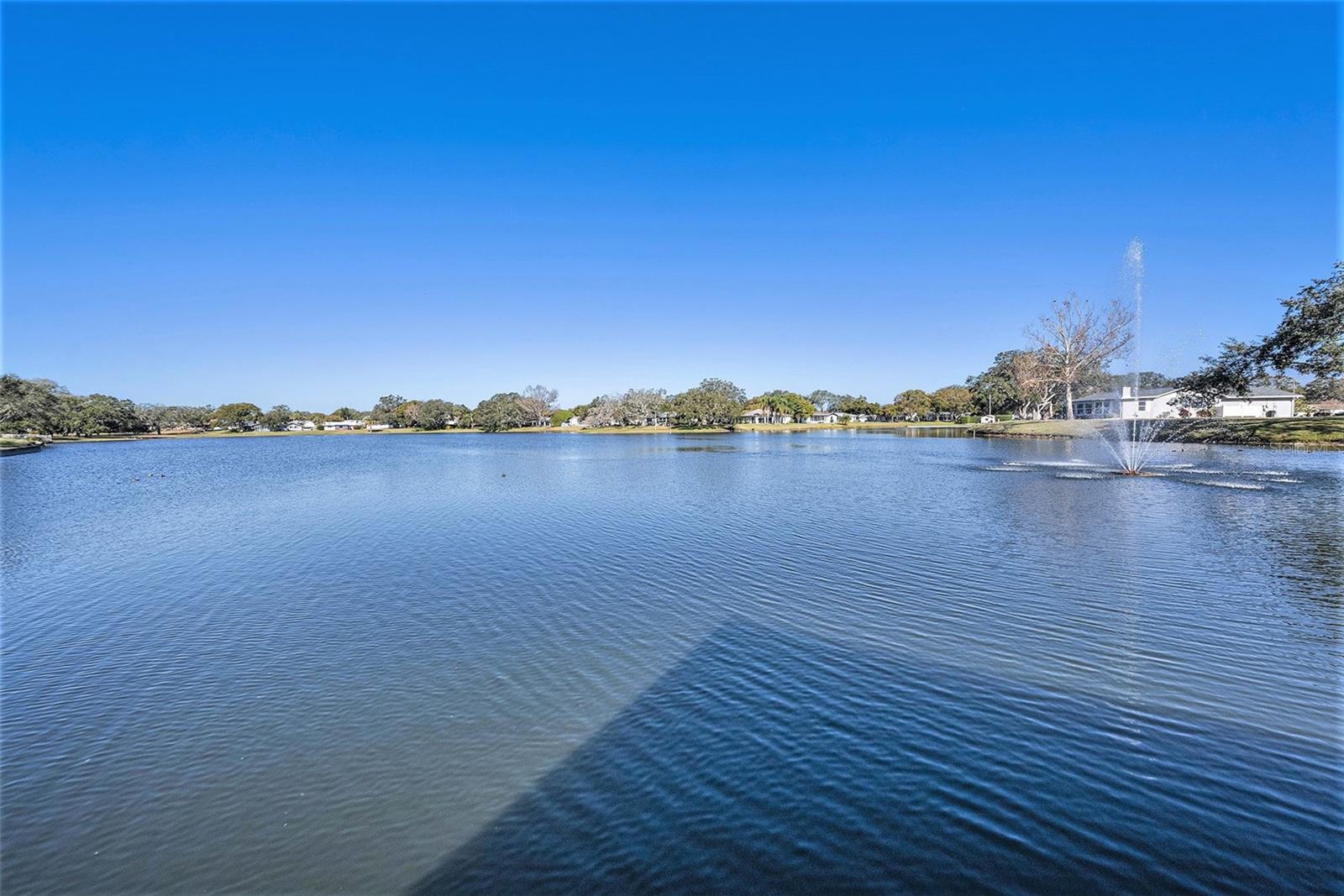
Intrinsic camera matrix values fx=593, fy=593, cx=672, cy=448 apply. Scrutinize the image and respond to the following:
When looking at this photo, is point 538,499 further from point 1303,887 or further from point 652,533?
point 1303,887

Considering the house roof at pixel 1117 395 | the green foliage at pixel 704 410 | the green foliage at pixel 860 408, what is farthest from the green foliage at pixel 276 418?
the house roof at pixel 1117 395

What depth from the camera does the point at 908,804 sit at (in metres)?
5.72

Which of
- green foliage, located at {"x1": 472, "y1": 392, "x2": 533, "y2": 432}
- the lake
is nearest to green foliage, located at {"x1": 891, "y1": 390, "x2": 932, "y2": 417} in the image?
green foliage, located at {"x1": 472, "y1": 392, "x2": 533, "y2": 432}

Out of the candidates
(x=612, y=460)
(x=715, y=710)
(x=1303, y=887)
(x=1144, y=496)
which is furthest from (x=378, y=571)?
(x=612, y=460)

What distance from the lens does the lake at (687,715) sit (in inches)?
203

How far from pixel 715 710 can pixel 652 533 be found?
11.9 m

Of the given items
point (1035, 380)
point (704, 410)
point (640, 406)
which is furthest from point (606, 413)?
point (1035, 380)

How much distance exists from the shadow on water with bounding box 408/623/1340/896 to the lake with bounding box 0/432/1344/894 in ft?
0.11

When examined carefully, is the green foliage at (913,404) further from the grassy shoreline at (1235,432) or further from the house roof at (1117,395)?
the grassy shoreline at (1235,432)

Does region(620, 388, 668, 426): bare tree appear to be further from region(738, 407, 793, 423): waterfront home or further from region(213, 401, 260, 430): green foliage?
region(213, 401, 260, 430): green foliage

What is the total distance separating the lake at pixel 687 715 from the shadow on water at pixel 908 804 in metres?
0.03

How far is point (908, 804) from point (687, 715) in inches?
110

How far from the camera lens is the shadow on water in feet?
16.0

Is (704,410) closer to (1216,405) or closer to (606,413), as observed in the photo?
(606,413)
